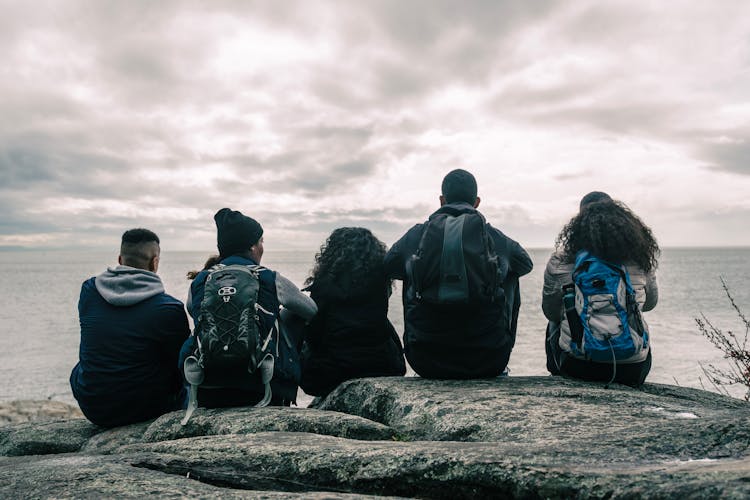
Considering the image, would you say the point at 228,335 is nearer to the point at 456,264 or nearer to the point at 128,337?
the point at 128,337

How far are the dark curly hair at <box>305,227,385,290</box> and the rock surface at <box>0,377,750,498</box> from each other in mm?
1765

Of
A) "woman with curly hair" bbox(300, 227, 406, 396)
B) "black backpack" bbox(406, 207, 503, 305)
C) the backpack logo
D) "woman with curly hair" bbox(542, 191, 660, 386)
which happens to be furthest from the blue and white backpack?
the backpack logo

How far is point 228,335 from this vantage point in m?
4.92

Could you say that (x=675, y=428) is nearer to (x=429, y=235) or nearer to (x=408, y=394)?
(x=408, y=394)

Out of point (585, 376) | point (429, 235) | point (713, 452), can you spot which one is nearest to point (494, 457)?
point (713, 452)

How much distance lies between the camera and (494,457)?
2.74m

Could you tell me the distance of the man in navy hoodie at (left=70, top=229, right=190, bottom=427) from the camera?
5.51m

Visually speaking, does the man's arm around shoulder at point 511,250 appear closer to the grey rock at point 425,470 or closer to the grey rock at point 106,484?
the grey rock at point 425,470

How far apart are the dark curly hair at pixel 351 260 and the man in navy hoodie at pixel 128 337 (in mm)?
1684

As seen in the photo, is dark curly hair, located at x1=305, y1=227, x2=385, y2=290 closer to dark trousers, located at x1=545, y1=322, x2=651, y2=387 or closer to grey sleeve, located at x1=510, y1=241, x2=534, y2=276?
grey sleeve, located at x1=510, y1=241, x2=534, y2=276

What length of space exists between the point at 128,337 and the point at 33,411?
42.9 feet

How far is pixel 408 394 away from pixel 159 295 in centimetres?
284

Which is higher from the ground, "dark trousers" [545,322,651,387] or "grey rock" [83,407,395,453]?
"dark trousers" [545,322,651,387]

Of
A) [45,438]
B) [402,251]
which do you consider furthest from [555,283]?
[45,438]
